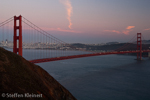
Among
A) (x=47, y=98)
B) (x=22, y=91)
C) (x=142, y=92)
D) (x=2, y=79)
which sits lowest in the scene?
(x=142, y=92)

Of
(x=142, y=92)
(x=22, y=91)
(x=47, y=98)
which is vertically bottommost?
(x=142, y=92)

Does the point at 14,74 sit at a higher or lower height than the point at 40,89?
higher

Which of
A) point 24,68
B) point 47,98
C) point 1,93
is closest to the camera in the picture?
point 1,93

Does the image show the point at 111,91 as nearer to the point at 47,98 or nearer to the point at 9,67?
the point at 47,98

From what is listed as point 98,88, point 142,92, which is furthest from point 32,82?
point 142,92

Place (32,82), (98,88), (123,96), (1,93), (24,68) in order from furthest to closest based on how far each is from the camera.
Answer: (98,88) → (123,96) → (24,68) → (32,82) → (1,93)

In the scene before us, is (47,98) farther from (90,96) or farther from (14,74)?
(90,96)

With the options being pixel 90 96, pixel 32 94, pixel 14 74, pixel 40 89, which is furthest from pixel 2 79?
pixel 90 96

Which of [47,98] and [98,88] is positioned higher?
[47,98]

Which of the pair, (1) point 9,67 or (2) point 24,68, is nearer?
(1) point 9,67
